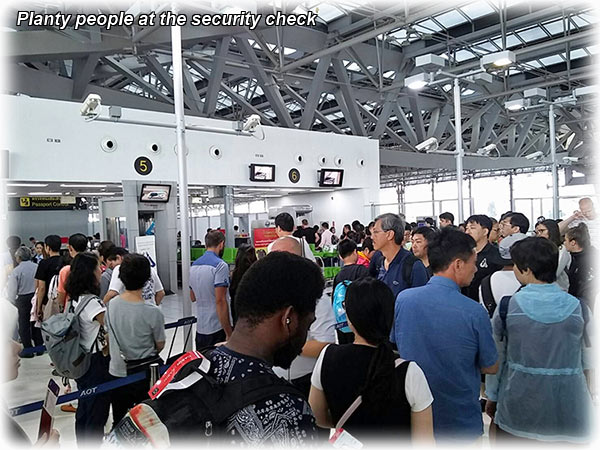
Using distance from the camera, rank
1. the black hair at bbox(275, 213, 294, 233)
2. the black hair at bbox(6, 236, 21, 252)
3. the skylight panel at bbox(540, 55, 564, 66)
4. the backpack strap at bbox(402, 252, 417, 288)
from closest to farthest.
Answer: the backpack strap at bbox(402, 252, 417, 288) < the black hair at bbox(275, 213, 294, 233) < the black hair at bbox(6, 236, 21, 252) < the skylight panel at bbox(540, 55, 564, 66)

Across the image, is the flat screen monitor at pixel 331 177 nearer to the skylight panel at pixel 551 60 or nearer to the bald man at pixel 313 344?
the skylight panel at pixel 551 60

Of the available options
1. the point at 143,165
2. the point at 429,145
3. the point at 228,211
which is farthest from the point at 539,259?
the point at 228,211

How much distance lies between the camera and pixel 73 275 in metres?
3.11

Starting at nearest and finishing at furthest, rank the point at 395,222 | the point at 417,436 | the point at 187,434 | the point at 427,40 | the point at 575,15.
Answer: the point at 187,434 → the point at 417,436 → the point at 395,222 → the point at 575,15 → the point at 427,40

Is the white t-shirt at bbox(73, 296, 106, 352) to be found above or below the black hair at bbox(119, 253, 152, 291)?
below

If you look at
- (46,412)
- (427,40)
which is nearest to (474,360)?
(46,412)

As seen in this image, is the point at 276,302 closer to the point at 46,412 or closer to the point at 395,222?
the point at 46,412

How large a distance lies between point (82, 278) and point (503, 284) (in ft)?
9.27

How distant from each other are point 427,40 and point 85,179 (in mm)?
9616

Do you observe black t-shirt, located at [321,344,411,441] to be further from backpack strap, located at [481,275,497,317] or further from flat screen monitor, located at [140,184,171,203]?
flat screen monitor, located at [140,184,171,203]

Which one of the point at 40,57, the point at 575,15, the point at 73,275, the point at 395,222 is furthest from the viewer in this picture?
the point at 575,15

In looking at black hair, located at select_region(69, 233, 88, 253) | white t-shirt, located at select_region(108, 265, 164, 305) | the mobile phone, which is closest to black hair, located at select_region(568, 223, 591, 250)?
white t-shirt, located at select_region(108, 265, 164, 305)

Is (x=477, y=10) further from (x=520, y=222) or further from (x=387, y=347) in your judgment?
(x=387, y=347)

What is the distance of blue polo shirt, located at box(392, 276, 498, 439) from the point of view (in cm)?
192
